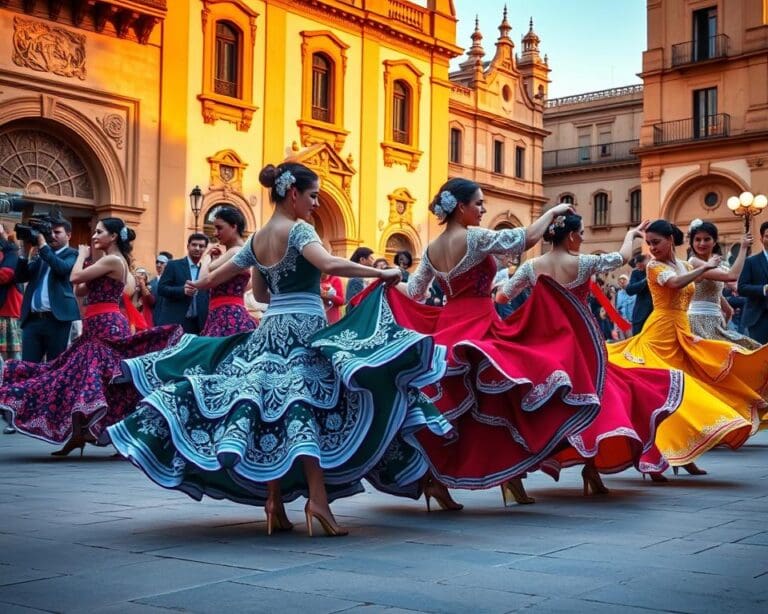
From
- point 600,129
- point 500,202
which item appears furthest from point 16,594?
point 600,129

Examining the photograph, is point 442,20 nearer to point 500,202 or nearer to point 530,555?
point 500,202

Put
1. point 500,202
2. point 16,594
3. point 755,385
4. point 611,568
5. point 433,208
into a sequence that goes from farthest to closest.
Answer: point 500,202, point 755,385, point 433,208, point 611,568, point 16,594

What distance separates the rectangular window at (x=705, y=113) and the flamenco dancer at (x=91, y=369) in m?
31.8

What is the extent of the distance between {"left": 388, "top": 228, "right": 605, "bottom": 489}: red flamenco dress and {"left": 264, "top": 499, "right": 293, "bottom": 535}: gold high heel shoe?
1.06m

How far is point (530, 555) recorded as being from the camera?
15.8ft

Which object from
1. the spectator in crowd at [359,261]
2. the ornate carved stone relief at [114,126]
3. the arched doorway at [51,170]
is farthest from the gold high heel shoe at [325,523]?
the ornate carved stone relief at [114,126]

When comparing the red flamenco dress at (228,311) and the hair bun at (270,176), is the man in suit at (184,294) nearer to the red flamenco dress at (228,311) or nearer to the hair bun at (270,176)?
the red flamenco dress at (228,311)

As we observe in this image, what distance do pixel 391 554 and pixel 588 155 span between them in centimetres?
5048

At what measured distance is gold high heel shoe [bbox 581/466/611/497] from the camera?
7.16 m

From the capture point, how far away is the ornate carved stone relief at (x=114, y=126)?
23.7 m

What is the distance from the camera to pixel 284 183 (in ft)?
19.1

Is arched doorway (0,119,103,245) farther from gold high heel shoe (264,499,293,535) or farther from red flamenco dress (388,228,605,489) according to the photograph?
gold high heel shoe (264,499,293,535)

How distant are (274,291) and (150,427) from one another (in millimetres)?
996

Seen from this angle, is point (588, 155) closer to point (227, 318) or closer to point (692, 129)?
point (692, 129)
